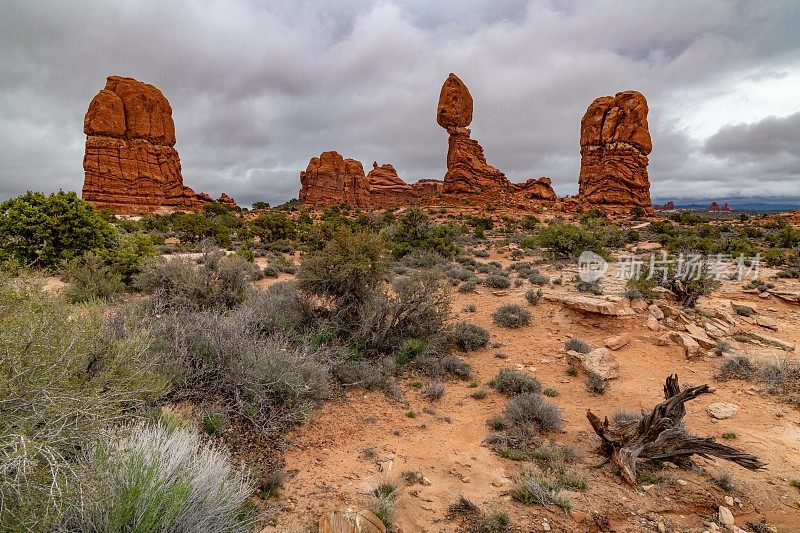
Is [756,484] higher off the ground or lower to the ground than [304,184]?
lower

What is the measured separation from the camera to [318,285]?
27.1ft

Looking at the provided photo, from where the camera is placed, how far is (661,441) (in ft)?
14.9

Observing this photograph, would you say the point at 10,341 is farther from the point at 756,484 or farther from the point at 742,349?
the point at 742,349

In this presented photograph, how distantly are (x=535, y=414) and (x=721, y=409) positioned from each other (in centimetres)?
318

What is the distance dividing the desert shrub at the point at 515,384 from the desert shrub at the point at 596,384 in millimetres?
902

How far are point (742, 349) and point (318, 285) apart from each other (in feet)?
31.0

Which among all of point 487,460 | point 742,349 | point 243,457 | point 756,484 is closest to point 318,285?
point 243,457

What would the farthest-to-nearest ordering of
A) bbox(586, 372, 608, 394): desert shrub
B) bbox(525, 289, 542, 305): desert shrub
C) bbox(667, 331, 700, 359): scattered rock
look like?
bbox(525, 289, 542, 305): desert shrub, bbox(667, 331, 700, 359): scattered rock, bbox(586, 372, 608, 394): desert shrub

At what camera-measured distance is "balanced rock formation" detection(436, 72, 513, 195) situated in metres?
51.7

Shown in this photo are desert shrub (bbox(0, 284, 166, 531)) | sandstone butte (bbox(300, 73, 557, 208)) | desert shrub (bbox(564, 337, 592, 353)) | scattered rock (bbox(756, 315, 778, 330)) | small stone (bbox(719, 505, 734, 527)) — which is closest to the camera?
desert shrub (bbox(0, 284, 166, 531))

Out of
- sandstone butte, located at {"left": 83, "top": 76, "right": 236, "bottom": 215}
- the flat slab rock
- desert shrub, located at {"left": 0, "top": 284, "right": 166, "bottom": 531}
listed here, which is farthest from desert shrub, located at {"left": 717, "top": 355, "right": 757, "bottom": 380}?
sandstone butte, located at {"left": 83, "top": 76, "right": 236, "bottom": 215}

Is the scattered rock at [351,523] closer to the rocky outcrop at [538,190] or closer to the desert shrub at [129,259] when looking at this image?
the desert shrub at [129,259]

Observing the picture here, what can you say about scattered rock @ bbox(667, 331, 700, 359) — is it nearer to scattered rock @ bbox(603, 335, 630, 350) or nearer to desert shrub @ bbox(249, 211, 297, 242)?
scattered rock @ bbox(603, 335, 630, 350)

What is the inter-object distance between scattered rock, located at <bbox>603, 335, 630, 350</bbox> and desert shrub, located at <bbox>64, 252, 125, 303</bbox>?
11.2 meters
